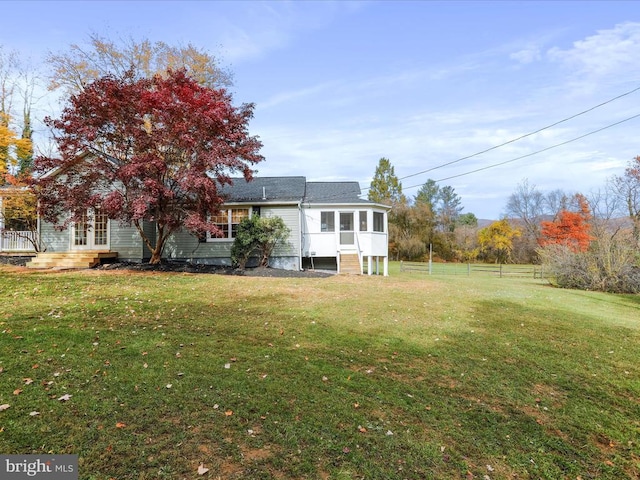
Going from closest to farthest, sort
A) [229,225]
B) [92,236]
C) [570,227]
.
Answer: [92,236]
[229,225]
[570,227]

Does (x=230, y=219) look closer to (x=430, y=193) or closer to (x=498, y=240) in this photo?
(x=498, y=240)

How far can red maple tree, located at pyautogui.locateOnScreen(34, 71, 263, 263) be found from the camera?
11520 millimetres

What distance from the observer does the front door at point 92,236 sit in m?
15.2

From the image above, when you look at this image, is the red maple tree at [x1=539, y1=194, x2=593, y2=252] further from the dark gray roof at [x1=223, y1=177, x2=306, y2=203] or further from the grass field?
the grass field

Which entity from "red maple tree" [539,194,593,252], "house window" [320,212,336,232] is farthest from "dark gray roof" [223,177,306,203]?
"red maple tree" [539,194,593,252]

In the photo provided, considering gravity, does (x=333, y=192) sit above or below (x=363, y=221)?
above

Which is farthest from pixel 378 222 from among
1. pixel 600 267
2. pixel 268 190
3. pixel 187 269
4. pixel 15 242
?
pixel 15 242

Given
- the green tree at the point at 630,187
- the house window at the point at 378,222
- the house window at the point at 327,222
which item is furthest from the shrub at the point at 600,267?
the green tree at the point at 630,187

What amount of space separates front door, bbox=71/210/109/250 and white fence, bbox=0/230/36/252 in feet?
8.21

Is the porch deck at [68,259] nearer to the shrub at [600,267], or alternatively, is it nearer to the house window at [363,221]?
the house window at [363,221]

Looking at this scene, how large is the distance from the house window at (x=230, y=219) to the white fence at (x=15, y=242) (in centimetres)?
847

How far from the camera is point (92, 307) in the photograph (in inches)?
278

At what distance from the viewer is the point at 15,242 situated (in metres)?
16.0

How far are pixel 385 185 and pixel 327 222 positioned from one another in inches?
1052
